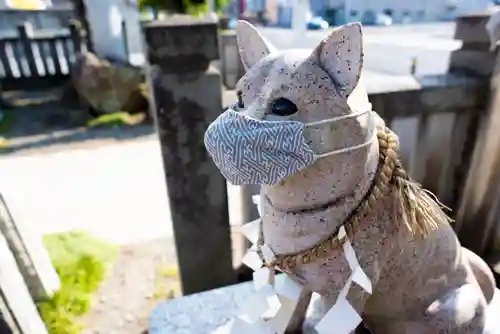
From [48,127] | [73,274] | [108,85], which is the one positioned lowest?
[48,127]

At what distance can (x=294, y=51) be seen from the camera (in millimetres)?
627

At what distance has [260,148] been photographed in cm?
57

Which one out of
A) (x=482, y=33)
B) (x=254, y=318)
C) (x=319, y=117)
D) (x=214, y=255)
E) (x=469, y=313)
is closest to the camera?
(x=319, y=117)

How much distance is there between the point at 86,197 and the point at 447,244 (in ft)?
8.02

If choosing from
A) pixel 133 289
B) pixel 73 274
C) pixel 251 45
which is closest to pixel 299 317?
pixel 251 45

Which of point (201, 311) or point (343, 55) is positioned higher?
point (343, 55)

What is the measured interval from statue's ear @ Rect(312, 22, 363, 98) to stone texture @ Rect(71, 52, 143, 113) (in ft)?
13.5

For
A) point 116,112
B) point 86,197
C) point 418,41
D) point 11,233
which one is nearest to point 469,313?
point 11,233

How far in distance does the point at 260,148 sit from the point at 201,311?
2.29 feet

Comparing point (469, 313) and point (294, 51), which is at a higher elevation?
point (294, 51)

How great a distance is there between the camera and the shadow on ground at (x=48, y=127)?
150 inches

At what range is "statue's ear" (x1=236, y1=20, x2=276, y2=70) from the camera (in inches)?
26.1

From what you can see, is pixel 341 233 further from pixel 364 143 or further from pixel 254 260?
pixel 254 260

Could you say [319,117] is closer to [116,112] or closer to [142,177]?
[142,177]
